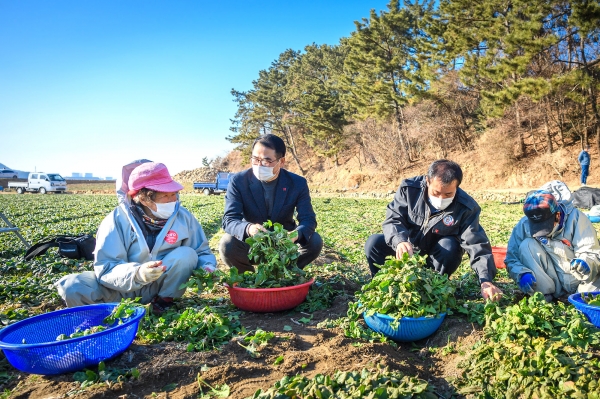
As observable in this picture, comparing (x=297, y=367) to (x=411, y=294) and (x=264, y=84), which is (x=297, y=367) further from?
(x=264, y=84)

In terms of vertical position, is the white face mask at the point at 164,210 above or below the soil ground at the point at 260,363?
above

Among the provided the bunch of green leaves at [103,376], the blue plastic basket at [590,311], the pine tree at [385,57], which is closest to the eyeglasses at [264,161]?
the bunch of green leaves at [103,376]

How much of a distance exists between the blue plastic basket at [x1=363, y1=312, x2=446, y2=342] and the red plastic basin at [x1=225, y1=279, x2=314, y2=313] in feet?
2.53

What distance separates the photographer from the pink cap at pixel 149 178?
3568 mm

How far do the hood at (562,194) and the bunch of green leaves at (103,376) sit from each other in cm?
369

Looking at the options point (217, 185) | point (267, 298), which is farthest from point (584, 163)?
point (217, 185)

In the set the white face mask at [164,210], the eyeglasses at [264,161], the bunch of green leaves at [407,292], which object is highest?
the eyeglasses at [264,161]

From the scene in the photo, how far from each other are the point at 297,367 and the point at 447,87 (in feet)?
88.7

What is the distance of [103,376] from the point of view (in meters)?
2.46

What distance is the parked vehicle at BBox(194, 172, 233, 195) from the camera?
32.1 m

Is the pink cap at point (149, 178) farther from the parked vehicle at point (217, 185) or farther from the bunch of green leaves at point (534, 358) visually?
the parked vehicle at point (217, 185)

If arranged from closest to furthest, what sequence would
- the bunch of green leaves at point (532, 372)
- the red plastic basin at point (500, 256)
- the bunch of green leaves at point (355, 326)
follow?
the bunch of green leaves at point (532, 372), the bunch of green leaves at point (355, 326), the red plastic basin at point (500, 256)

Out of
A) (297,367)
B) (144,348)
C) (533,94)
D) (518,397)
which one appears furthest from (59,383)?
(533,94)

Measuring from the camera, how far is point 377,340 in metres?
3.08
